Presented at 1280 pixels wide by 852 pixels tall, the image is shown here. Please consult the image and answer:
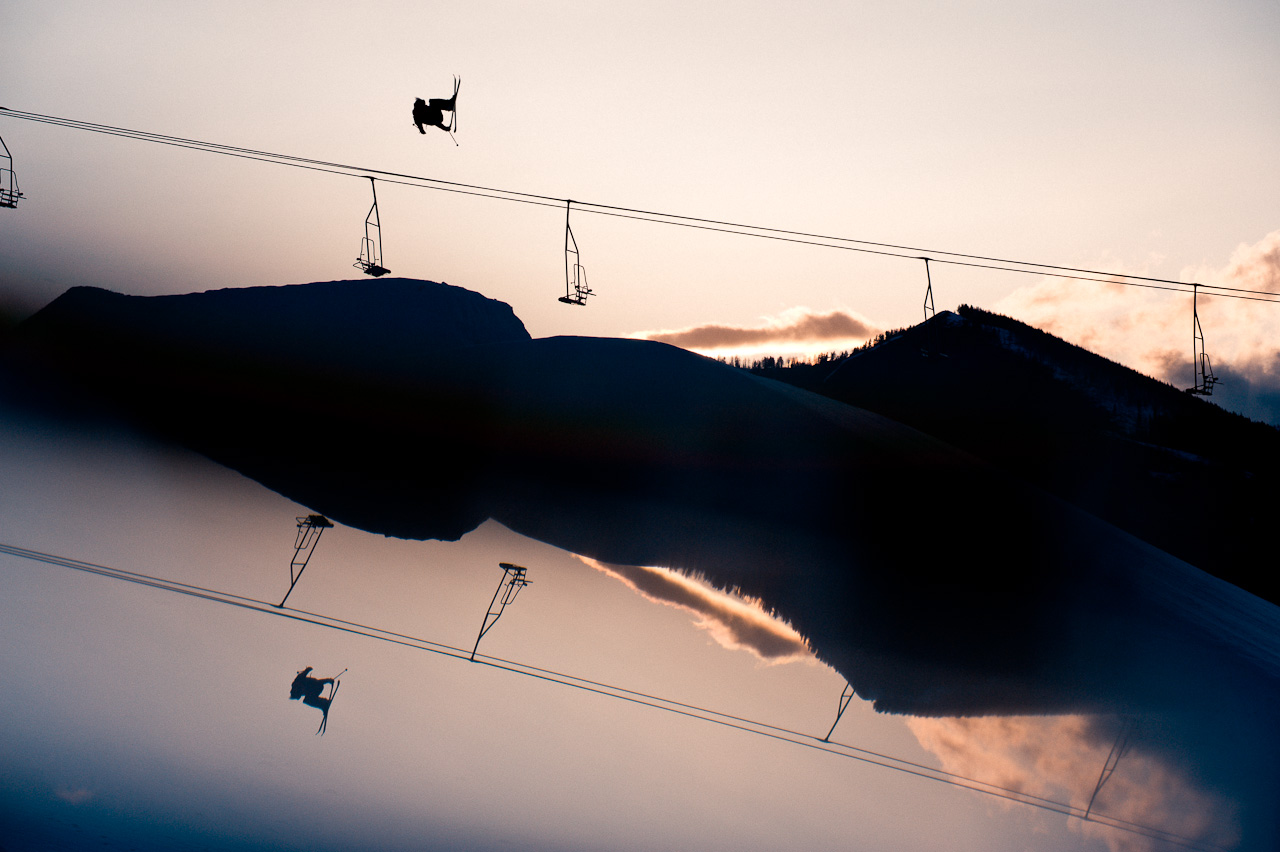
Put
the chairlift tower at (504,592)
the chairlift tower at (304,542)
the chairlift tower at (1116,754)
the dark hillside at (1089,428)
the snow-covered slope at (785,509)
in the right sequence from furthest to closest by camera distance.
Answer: the dark hillside at (1089,428), the chairlift tower at (304,542), the snow-covered slope at (785,509), the chairlift tower at (504,592), the chairlift tower at (1116,754)

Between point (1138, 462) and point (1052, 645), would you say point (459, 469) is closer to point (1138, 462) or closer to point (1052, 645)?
point (1052, 645)

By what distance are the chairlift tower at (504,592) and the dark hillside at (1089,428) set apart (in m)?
58.8

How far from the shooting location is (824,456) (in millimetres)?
28297

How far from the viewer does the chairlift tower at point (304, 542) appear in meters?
19.6

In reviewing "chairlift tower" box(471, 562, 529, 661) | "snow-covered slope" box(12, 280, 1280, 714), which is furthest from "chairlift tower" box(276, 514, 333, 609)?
"chairlift tower" box(471, 562, 529, 661)

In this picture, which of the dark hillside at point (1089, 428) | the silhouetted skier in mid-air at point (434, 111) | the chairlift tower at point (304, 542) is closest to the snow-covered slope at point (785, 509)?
the chairlift tower at point (304, 542)

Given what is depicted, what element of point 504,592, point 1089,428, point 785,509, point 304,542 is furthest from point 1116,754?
point 1089,428

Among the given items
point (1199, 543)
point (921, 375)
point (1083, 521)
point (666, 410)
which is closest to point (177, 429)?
point (666, 410)

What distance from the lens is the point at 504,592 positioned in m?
19.5

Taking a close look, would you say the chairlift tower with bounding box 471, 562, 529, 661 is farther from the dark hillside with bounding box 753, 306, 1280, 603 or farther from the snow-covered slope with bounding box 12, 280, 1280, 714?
the dark hillside with bounding box 753, 306, 1280, 603

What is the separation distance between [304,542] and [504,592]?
647cm

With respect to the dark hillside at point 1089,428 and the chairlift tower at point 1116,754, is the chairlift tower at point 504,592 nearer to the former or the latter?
the chairlift tower at point 1116,754

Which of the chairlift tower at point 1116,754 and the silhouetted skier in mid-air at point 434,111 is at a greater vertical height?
the silhouetted skier in mid-air at point 434,111

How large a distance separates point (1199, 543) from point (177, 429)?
9244 centimetres
